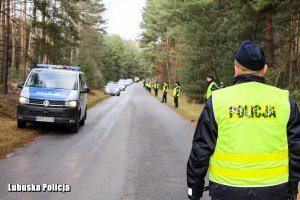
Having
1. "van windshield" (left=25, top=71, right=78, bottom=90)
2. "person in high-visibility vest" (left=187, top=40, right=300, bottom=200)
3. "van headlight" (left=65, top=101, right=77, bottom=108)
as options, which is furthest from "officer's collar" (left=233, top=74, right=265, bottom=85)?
"van windshield" (left=25, top=71, right=78, bottom=90)

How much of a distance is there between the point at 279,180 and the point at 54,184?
15.7 feet

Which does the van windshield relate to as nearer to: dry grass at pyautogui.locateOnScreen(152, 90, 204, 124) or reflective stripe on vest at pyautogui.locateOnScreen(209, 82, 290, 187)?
dry grass at pyautogui.locateOnScreen(152, 90, 204, 124)

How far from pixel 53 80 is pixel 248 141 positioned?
480 inches

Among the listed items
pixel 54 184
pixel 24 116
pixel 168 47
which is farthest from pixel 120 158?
pixel 168 47

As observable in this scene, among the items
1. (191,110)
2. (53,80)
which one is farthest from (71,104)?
(191,110)

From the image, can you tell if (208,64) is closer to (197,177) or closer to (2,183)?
(2,183)

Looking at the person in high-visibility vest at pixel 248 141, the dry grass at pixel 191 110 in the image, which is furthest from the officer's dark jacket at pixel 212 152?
the dry grass at pixel 191 110

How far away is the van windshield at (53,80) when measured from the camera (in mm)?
14134

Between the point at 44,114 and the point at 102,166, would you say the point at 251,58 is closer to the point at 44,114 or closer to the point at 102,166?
the point at 102,166

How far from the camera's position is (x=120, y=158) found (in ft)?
31.3

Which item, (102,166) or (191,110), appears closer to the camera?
(102,166)

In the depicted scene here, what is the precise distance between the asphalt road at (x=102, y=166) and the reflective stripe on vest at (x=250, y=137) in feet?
11.5

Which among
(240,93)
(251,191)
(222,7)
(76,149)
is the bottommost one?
(76,149)

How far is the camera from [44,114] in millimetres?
13008
